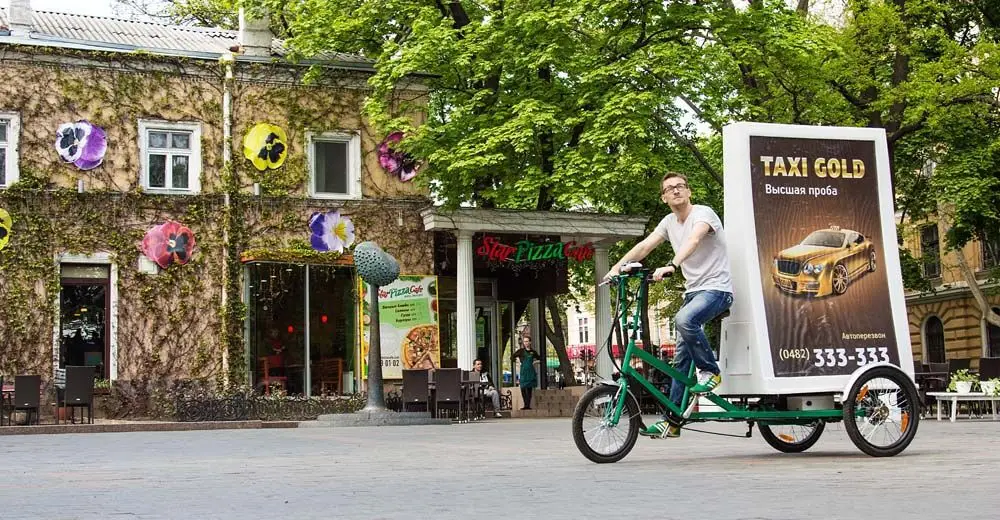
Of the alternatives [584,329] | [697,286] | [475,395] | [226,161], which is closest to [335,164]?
[226,161]

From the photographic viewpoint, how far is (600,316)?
2622 cm

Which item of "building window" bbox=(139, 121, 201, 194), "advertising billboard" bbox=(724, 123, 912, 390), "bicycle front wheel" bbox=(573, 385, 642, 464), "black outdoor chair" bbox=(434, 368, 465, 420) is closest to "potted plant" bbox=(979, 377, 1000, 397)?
"black outdoor chair" bbox=(434, 368, 465, 420)

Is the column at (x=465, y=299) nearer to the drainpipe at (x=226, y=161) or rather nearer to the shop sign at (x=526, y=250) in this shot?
the shop sign at (x=526, y=250)

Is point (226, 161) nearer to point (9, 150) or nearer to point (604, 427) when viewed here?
point (9, 150)

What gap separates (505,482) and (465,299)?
1715 cm

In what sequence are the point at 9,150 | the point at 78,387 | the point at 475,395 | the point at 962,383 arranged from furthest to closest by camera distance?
the point at 9,150
the point at 475,395
the point at 78,387
the point at 962,383

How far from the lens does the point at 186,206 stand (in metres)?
24.6

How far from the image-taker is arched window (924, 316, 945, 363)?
45391 millimetres

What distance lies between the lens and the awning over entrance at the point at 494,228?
24.2 m

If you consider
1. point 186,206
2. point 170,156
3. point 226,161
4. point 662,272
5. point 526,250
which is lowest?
point 662,272

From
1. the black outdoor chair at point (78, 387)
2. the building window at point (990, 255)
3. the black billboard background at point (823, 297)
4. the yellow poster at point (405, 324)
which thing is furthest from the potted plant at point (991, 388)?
the building window at point (990, 255)

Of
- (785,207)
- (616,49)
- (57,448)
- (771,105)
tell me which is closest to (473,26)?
(616,49)

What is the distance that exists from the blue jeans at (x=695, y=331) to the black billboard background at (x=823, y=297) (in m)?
0.62

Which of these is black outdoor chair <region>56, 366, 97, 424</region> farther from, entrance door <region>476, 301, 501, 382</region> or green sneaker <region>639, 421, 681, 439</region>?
green sneaker <region>639, 421, 681, 439</region>
